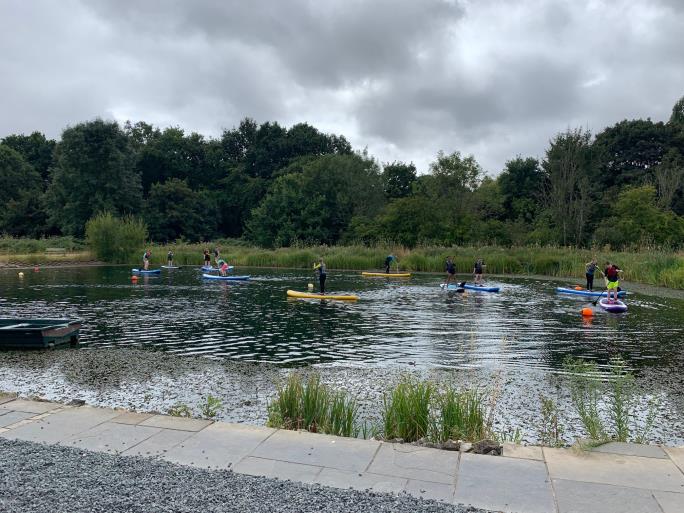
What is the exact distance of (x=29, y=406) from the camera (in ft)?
25.0

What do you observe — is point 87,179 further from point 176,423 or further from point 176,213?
point 176,423

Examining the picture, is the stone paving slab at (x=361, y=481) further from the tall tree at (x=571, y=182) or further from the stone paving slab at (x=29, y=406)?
the tall tree at (x=571, y=182)

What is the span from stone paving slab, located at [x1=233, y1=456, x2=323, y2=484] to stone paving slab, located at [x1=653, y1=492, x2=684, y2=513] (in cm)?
307

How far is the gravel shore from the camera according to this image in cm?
453

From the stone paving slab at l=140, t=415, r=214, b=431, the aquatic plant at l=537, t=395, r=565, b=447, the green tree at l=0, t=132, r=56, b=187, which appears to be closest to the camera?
the stone paving slab at l=140, t=415, r=214, b=431

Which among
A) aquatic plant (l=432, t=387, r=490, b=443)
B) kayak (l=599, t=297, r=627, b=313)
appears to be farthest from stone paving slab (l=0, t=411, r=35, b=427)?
kayak (l=599, t=297, r=627, b=313)

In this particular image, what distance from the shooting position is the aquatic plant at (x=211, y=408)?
8.02m

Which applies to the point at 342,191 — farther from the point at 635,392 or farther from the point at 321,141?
the point at 635,392

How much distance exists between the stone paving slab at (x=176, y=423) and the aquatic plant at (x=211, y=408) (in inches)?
33.3

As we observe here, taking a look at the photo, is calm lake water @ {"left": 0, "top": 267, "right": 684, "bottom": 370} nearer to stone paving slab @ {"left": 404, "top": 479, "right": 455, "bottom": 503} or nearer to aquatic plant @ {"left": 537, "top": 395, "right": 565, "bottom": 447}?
aquatic plant @ {"left": 537, "top": 395, "right": 565, "bottom": 447}

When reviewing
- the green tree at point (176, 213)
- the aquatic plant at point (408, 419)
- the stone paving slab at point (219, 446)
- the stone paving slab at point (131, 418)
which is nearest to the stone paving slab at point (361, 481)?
the stone paving slab at point (219, 446)

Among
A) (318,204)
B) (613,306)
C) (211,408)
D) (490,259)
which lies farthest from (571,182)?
(211,408)

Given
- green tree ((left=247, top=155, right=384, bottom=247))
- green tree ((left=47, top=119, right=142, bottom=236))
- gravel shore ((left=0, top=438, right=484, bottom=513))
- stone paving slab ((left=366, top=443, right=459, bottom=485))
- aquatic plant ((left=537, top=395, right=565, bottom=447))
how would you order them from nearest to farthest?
gravel shore ((left=0, top=438, right=484, bottom=513)) → stone paving slab ((left=366, top=443, right=459, bottom=485)) → aquatic plant ((left=537, top=395, right=565, bottom=447)) → green tree ((left=247, top=155, right=384, bottom=247)) → green tree ((left=47, top=119, right=142, bottom=236))

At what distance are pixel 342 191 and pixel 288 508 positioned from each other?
63.2 metres
